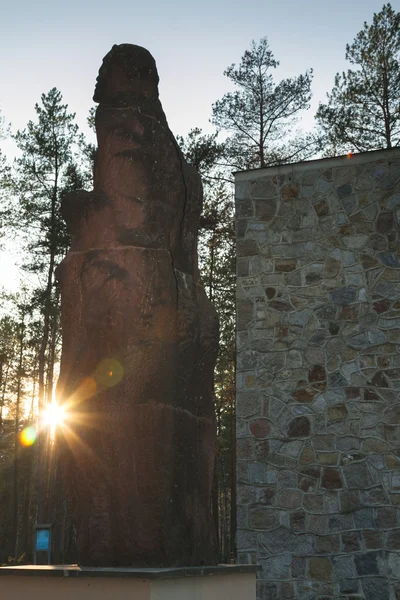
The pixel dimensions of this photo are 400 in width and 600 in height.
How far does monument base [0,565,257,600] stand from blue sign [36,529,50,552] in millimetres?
7251

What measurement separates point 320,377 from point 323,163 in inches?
101

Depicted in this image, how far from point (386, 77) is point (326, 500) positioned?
36.6 ft

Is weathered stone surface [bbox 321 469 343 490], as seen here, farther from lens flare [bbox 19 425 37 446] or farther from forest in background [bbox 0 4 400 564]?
lens flare [bbox 19 425 37 446]

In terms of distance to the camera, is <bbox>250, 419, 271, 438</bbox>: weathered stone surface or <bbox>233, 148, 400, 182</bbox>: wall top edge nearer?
<bbox>250, 419, 271, 438</bbox>: weathered stone surface

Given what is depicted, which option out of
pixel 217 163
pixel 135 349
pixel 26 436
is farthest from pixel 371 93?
pixel 26 436

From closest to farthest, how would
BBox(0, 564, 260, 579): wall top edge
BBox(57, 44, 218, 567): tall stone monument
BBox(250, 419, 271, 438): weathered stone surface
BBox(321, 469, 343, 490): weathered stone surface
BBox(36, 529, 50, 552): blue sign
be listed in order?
1. BBox(0, 564, 260, 579): wall top edge
2. BBox(57, 44, 218, 567): tall stone monument
3. BBox(321, 469, 343, 490): weathered stone surface
4. BBox(250, 419, 271, 438): weathered stone surface
5. BBox(36, 529, 50, 552): blue sign

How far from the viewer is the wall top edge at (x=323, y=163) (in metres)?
9.27

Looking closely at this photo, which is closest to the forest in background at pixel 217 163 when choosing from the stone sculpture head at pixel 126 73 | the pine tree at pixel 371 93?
the pine tree at pixel 371 93

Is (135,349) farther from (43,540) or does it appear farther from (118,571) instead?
(43,540)

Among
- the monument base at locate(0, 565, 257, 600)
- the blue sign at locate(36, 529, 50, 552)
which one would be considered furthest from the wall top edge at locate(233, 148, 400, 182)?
the monument base at locate(0, 565, 257, 600)

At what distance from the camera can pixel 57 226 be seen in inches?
813

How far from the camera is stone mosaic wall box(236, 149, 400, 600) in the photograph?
27.7 ft

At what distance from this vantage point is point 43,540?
432 inches

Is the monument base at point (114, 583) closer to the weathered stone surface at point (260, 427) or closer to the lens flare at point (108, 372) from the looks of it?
the lens flare at point (108, 372)
